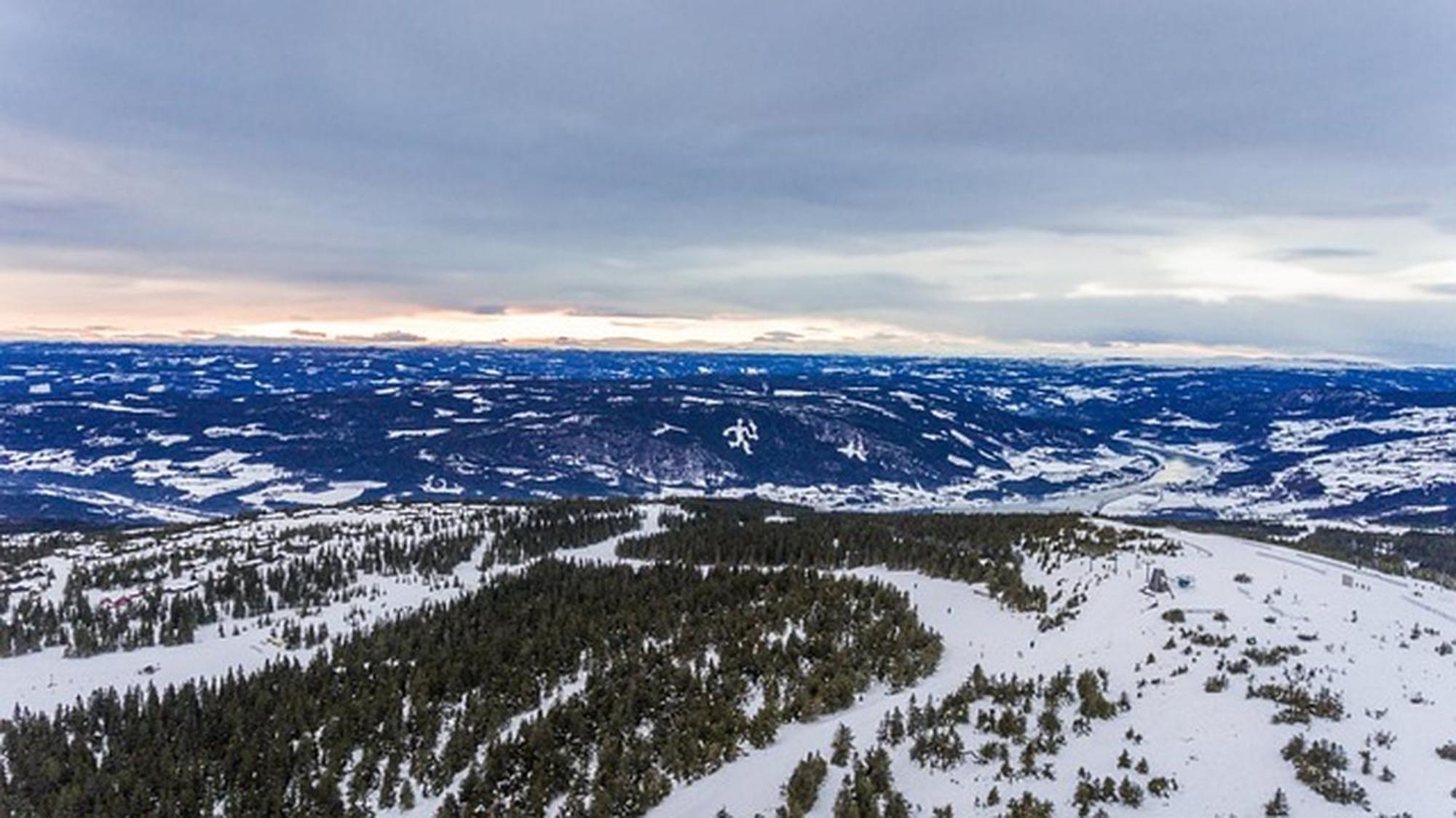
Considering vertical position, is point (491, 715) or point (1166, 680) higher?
point (1166, 680)

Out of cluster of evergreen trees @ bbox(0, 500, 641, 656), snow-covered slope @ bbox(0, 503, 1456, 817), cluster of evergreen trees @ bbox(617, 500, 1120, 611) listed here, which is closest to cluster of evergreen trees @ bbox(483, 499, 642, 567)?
cluster of evergreen trees @ bbox(0, 500, 641, 656)

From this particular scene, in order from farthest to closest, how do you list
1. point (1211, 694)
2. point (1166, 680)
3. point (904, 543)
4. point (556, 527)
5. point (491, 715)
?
point (556, 527), point (904, 543), point (491, 715), point (1166, 680), point (1211, 694)

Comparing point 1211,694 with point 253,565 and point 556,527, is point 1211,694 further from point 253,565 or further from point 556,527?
point 253,565

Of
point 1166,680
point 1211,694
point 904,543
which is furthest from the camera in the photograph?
point 904,543

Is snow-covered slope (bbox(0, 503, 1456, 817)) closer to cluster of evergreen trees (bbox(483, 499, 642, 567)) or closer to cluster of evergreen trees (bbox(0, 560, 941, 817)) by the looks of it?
cluster of evergreen trees (bbox(0, 560, 941, 817))

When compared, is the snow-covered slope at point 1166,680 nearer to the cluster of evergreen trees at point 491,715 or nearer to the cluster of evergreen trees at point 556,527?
the cluster of evergreen trees at point 491,715

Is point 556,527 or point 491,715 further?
point 556,527

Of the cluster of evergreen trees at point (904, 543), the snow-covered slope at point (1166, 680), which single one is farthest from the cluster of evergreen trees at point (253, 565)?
the cluster of evergreen trees at point (904, 543)

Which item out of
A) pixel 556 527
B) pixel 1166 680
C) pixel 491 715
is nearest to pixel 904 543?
pixel 1166 680

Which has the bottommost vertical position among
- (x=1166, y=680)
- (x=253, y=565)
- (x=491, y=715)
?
(x=253, y=565)

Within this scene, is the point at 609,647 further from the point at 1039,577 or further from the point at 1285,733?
the point at 1285,733
